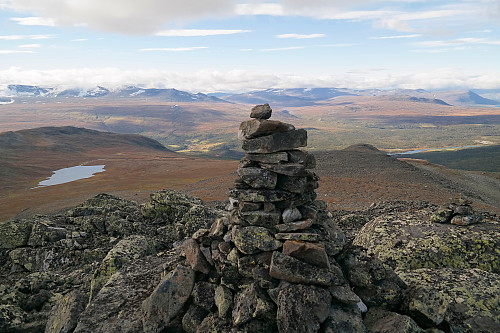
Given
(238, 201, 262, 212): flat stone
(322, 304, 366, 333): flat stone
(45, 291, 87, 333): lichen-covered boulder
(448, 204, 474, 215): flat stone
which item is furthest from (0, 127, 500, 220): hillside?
(45, 291, 87, 333): lichen-covered boulder

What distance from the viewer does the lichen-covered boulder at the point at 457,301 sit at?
14.0m

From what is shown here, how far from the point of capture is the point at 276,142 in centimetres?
1742

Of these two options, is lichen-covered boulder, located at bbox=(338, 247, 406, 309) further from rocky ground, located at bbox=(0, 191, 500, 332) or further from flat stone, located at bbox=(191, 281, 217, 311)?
flat stone, located at bbox=(191, 281, 217, 311)

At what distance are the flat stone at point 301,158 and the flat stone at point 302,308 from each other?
642 cm

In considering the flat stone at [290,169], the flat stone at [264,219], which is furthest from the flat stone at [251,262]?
the flat stone at [290,169]

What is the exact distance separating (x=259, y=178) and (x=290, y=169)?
5.51 ft

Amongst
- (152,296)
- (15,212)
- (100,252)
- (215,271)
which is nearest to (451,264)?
(215,271)

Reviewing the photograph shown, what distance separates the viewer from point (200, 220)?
2883 centimetres

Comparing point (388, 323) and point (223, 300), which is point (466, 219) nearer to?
point (388, 323)

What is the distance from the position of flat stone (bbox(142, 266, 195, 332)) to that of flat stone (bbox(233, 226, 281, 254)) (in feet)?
10.2

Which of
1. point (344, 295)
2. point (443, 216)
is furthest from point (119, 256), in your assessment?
point (443, 216)

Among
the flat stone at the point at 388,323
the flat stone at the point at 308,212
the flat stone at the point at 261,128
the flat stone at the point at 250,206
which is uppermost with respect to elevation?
→ the flat stone at the point at 261,128

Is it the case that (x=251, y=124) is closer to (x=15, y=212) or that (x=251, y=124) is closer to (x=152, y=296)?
(x=152, y=296)

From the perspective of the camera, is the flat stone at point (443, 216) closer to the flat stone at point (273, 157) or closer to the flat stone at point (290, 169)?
the flat stone at point (290, 169)
